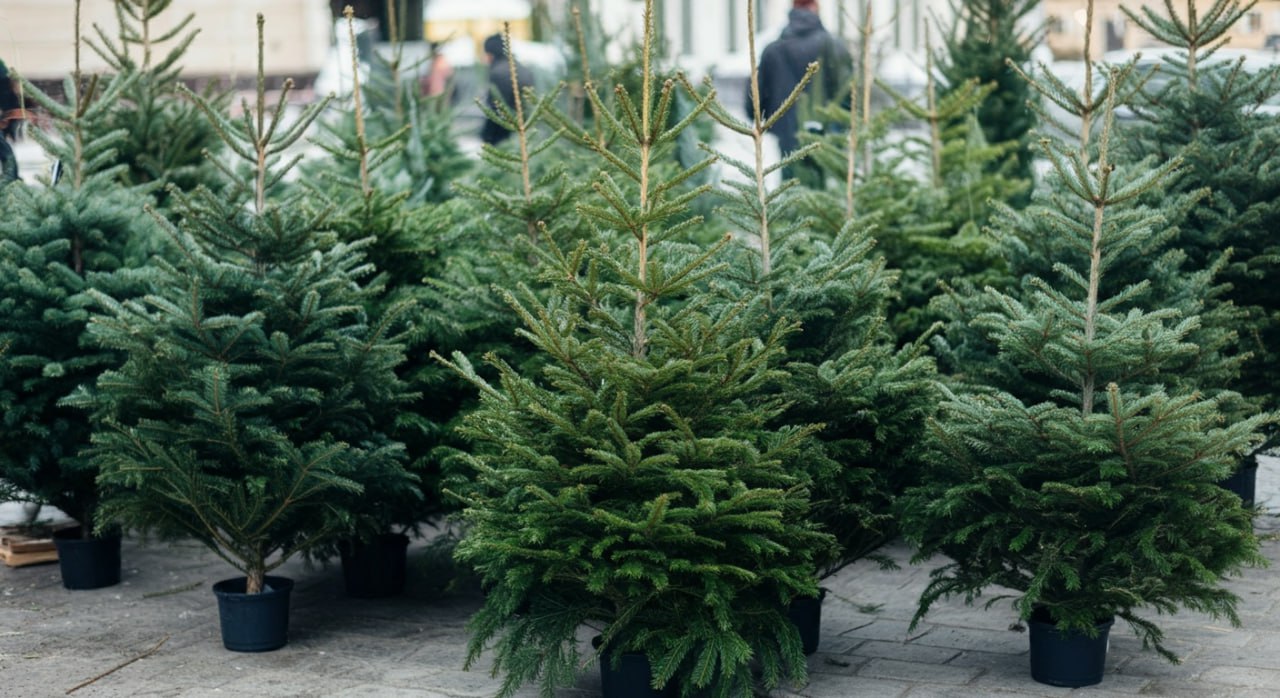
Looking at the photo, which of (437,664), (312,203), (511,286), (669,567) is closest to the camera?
(669,567)

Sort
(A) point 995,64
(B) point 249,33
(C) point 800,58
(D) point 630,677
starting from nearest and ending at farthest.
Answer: (D) point 630,677 < (A) point 995,64 < (C) point 800,58 < (B) point 249,33

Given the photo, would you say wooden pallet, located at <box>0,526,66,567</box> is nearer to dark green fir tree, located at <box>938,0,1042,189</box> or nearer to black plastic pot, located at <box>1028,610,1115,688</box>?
black plastic pot, located at <box>1028,610,1115,688</box>

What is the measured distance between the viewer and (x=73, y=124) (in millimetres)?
8156

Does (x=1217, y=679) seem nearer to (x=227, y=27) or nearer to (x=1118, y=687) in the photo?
(x=1118, y=687)

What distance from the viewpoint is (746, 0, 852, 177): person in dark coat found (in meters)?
13.4

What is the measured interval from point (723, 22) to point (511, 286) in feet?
107

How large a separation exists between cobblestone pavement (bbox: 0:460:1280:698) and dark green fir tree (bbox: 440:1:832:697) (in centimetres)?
48

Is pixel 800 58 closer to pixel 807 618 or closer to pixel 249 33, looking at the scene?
pixel 807 618

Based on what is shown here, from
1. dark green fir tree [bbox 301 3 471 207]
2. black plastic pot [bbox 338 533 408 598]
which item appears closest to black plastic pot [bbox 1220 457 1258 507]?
black plastic pot [bbox 338 533 408 598]

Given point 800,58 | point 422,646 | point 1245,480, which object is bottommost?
point 422,646

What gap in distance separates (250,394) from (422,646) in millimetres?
1334

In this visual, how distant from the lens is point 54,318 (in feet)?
24.4

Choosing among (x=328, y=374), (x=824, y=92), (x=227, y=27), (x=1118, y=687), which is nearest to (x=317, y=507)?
(x=328, y=374)

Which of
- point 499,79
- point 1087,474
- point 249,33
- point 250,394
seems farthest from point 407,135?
point 249,33
